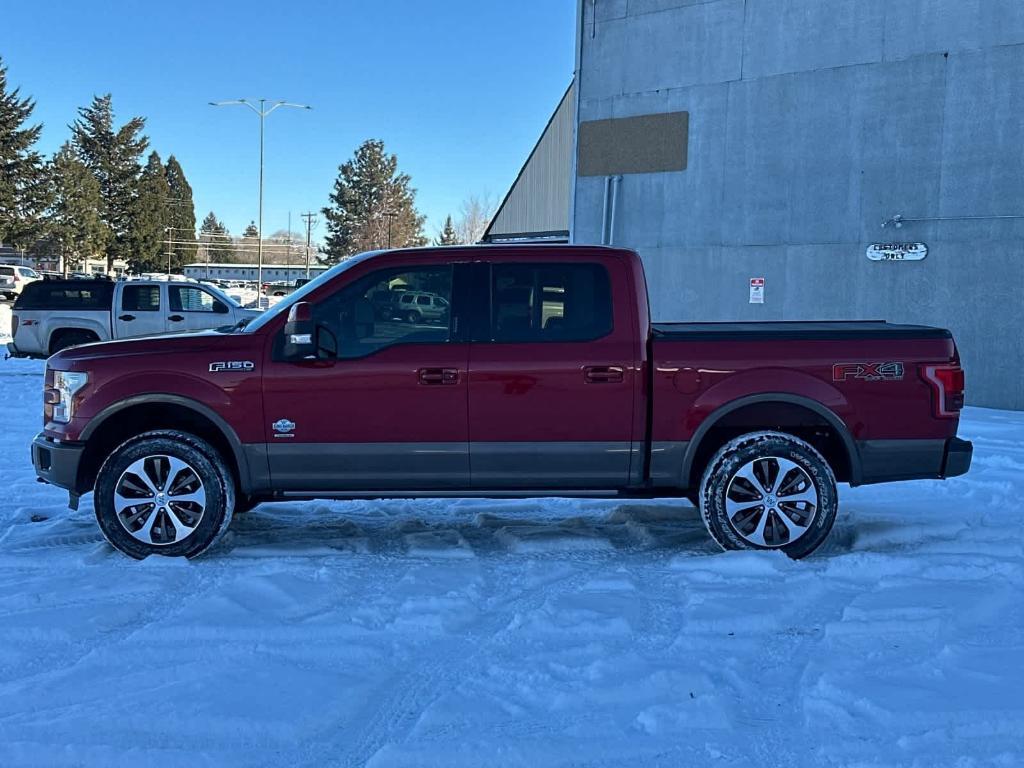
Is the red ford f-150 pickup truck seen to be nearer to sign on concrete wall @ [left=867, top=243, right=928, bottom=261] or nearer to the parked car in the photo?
sign on concrete wall @ [left=867, top=243, right=928, bottom=261]

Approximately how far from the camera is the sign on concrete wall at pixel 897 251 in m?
13.1

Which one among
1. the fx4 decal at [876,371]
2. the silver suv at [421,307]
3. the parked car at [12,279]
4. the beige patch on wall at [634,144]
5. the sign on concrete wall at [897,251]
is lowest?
the fx4 decal at [876,371]

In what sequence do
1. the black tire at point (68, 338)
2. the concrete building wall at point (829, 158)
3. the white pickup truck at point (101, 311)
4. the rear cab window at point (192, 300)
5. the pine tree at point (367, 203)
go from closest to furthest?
1. the concrete building wall at point (829, 158)
2. the white pickup truck at point (101, 311)
3. the black tire at point (68, 338)
4. the rear cab window at point (192, 300)
5. the pine tree at point (367, 203)

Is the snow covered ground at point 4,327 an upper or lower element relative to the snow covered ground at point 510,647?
upper

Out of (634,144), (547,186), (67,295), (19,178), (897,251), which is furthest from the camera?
(19,178)

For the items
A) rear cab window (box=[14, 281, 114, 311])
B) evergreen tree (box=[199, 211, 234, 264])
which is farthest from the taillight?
evergreen tree (box=[199, 211, 234, 264])

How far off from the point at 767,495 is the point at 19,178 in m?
64.7

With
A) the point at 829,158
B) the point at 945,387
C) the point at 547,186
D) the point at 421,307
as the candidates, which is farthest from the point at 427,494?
the point at 547,186

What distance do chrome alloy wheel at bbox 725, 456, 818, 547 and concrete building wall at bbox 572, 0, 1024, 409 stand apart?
933 centimetres

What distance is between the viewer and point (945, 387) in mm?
5141

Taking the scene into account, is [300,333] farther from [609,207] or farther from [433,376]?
[609,207]

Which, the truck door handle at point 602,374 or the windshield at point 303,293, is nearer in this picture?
the truck door handle at point 602,374

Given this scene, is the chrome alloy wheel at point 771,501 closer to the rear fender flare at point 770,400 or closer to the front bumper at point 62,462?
the rear fender flare at point 770,400

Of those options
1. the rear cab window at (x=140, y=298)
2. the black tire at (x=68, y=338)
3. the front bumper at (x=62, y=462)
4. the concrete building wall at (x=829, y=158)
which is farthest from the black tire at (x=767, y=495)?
the black tire at (x=68, y=338)
